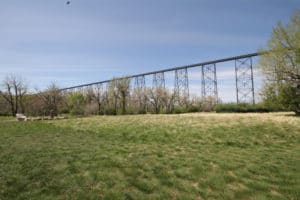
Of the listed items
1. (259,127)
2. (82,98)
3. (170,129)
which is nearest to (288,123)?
(259,127)

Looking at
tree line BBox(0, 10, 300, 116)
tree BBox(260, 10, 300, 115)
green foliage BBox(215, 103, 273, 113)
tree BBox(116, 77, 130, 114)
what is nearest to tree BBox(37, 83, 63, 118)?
tree line BBox(0, 10, 300, 116)

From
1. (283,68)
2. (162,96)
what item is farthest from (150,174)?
(162,96)

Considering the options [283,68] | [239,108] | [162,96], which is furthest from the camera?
[162,96]

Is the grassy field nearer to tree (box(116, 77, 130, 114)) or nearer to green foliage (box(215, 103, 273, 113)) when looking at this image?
green foliage (box(215, 103, 273, 113))

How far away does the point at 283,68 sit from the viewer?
651 inches

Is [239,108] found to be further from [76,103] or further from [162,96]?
[76,103]

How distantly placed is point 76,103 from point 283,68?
1368 inches

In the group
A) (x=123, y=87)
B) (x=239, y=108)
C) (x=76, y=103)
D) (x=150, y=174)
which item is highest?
(x=123, y=87)

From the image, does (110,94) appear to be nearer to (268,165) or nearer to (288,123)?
(288,123)

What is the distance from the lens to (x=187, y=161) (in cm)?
640

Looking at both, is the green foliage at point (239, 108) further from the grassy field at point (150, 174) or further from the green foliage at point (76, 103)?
the green foliage at point (76, 103)

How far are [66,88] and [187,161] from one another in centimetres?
5905

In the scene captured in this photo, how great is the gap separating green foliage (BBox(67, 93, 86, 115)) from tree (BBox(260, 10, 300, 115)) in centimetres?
2983

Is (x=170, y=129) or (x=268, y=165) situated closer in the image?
(x=268, y=165)
